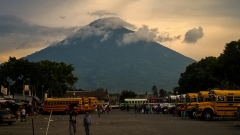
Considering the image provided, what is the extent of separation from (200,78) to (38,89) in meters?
36.4

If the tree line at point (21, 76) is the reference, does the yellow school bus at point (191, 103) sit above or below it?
below

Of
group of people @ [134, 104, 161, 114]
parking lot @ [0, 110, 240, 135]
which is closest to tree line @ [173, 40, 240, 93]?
group of people @ [134, 104, 161, 114]

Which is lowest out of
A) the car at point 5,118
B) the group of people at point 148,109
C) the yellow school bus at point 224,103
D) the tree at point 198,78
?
the group of people at point 148,109

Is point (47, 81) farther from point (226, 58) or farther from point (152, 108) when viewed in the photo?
point (226, 58)

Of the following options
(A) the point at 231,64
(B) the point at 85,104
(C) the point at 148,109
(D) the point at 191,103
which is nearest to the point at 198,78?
(C) the point at 148,109

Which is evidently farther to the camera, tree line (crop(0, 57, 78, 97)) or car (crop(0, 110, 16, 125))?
tree line (crop(0, 57, 78, 97))

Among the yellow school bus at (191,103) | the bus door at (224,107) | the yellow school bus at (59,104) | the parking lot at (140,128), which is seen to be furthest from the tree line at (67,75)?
the parking lot at (140,128)

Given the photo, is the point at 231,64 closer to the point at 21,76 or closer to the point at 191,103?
the point at 191,103

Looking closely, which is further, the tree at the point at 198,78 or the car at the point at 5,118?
the tree at the point at 198,78

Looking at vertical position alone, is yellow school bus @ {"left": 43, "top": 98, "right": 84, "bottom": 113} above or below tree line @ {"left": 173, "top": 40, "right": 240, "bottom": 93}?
below

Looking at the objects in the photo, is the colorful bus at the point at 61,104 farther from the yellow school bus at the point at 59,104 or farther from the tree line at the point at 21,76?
the tree line at the point at 21,76

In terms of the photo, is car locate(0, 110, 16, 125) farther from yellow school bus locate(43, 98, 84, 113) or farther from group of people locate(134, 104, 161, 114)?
group of people locate(134, 104, 161, 114)

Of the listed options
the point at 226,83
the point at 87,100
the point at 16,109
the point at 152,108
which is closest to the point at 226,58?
the point at 226,83

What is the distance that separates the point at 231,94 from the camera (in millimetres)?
38812
